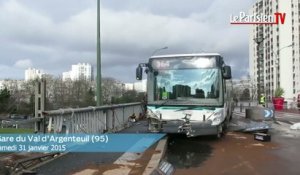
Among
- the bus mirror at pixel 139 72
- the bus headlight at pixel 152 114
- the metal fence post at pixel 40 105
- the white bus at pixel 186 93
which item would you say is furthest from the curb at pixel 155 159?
the metal fence post at pixel 40 105

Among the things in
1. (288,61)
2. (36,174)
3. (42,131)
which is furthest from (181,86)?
(288,61)

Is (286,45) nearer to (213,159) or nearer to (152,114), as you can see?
(152,114)

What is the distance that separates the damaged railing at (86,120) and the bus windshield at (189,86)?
2565 millimetres

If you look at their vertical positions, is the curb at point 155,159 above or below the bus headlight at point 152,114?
below

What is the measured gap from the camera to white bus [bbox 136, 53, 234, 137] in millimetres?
15234

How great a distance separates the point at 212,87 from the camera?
1552 centimetres

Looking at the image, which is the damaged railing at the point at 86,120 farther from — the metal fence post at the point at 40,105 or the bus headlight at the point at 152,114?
the bus headlight at the point at 152,114

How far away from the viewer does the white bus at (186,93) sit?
15.2m

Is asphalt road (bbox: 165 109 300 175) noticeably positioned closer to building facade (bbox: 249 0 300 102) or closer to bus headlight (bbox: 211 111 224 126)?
bus headlight (bbox: 211 111 224 126)

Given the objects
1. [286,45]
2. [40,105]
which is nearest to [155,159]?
[40,105]

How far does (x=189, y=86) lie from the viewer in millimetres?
15625

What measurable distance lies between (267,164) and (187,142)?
5054 mm

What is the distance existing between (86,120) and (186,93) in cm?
360

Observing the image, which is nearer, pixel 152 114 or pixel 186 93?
pixel 186 93
